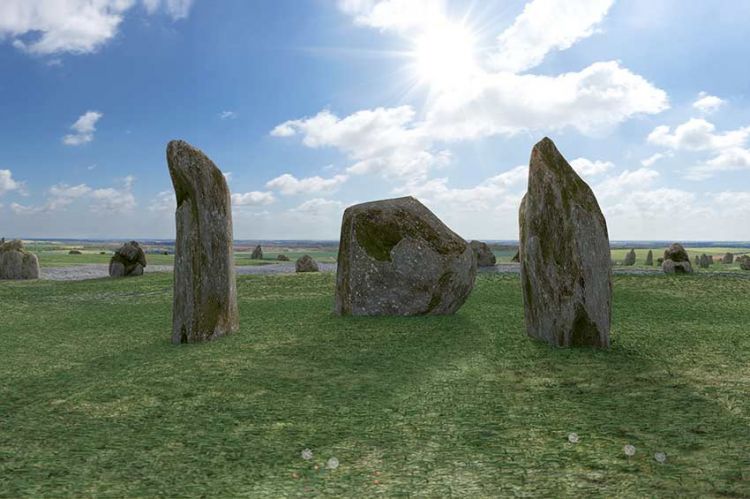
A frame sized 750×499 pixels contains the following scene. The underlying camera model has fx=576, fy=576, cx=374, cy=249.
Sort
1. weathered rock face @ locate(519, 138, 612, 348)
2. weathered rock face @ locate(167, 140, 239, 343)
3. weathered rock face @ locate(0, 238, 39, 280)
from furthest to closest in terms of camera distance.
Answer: weathered rock face @ locate(0, 238, 39, 280)
weathered rock face @ locate(167, 140, 239, 343)
weathered rock face @ locate(519, 138, 612, 348)

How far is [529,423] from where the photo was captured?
17.3 feet

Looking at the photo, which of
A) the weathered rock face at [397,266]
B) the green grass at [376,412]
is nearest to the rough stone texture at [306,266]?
the weathered rock face at [397,266]

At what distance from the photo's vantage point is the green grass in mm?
4035

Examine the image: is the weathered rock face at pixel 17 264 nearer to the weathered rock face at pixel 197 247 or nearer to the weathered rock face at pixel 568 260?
the weathered rock face at pixel 197 247

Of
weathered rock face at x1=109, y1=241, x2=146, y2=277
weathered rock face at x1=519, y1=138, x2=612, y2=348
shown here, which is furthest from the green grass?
weathered rock face at x1=109, y1=241, x2=146, y2=277

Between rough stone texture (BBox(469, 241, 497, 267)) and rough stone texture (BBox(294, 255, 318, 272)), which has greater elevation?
rough stone texture (BBox(469, 241, 497, 267))

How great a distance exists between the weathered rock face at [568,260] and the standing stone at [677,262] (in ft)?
55.3

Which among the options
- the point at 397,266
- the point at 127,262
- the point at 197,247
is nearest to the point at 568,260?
the point at 397,266

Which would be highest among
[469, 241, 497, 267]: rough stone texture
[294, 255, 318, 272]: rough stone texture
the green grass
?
[469, 241, 497, 267]: rough stone texture

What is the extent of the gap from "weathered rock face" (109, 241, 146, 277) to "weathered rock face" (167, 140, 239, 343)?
1800 centimetres

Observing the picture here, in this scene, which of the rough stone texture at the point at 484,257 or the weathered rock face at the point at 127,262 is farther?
the rough stone texture at the point at 484,257

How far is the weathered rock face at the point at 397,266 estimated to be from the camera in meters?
12.6

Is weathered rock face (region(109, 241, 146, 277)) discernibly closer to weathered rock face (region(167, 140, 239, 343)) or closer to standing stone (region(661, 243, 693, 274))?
weathered rock face (region(167, 140, 239, 343))

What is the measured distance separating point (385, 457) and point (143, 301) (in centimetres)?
1455
